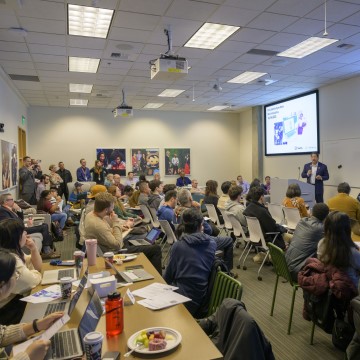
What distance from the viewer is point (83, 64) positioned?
684 centimetres

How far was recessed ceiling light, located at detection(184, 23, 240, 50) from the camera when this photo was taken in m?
5.09

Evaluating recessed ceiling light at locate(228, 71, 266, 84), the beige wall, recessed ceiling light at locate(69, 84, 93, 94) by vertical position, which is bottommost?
the beige wall

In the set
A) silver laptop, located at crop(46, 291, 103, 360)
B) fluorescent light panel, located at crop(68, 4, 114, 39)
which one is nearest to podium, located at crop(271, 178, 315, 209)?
fluorescent light panel, located at crop(68, 4, 114, 39)

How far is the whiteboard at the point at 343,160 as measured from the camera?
8206mm

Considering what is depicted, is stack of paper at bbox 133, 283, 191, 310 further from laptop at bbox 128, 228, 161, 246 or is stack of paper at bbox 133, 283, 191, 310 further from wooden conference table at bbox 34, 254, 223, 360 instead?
laptop at bbox 128, 228, 161, 246

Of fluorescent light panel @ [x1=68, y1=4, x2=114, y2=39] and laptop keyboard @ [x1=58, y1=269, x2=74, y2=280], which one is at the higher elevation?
fluorescent light panel @ [x1=68, y1=4, x2=114, y2=39]

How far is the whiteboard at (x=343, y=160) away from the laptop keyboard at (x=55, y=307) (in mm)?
7860

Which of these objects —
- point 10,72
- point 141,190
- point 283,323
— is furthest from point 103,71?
point 283,323

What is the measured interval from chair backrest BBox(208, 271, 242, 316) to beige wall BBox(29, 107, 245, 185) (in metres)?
10.4

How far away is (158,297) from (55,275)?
3.22ft

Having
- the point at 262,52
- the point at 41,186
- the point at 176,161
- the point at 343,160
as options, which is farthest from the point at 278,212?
the point at 176,161

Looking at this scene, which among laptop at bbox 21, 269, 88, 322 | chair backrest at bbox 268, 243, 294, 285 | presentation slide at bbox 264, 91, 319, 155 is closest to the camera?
laptop at bbox 21, 269, 88, 322

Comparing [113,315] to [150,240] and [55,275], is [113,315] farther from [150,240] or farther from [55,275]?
[150,240]

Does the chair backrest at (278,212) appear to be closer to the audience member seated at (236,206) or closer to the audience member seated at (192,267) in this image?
the audience member seated at (236,206)
